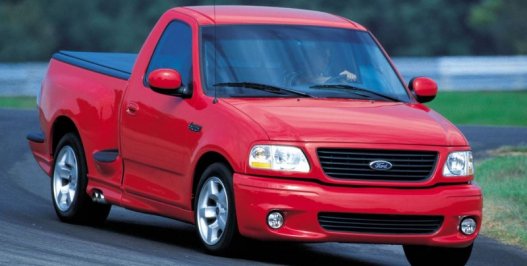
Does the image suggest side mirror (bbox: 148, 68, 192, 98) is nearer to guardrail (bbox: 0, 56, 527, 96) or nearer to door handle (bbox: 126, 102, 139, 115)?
door handle (bbox: 126, 102, 139, 115)

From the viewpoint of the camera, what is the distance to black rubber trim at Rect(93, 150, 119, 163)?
11688 millimetres

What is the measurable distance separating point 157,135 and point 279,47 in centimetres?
105

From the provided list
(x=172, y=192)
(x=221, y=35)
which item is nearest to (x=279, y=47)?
(x=221, y=35)

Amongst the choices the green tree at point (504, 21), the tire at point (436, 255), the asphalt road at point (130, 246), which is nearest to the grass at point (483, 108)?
the asphalt road at point (130, 246)

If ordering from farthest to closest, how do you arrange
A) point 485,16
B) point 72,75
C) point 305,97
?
point 485,16 → point 72,75 → point 305,97

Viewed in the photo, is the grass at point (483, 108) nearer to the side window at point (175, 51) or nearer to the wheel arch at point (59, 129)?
the wheel arch at point (59, 129)

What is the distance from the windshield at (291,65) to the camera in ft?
35.1

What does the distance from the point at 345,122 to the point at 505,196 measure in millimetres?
5514

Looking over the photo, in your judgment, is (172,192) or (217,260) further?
(172,192)

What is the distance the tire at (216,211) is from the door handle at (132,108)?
1208 mm

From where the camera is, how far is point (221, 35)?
436 inches

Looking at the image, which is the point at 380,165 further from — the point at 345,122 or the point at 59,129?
the point at 59,129

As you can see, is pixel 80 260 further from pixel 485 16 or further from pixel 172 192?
pixel 485 16

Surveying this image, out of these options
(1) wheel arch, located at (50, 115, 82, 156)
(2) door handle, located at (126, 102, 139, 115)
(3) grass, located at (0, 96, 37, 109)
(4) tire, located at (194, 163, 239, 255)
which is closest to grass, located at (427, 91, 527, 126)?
(3) grass, located at (0, 96, 37, 109)
